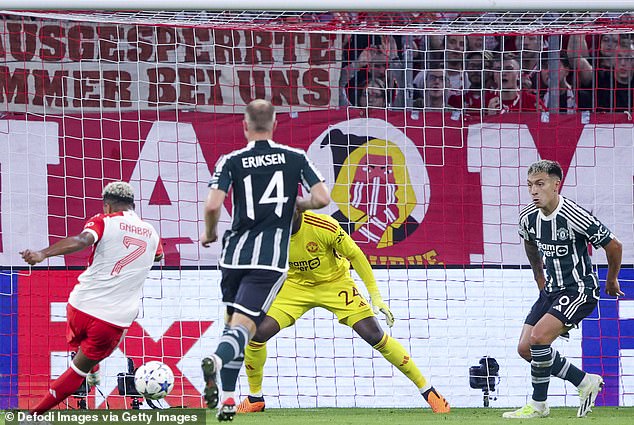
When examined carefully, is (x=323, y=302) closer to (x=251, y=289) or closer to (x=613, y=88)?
(x=251, y=289)

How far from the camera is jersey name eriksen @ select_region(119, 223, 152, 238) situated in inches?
318

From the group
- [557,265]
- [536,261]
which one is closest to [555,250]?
[557,265]

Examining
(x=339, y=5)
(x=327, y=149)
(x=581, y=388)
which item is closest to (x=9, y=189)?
(x=327, y=149)

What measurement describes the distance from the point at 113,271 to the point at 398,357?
257cm

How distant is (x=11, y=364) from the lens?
1047cm

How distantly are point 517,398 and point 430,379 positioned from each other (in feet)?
2.68

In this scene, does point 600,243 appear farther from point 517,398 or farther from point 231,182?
point 231,182

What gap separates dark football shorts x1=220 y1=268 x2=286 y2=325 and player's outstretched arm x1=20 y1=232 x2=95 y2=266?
3.81 ft

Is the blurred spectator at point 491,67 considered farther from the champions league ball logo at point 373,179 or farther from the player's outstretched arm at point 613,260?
the player's outstretched arm at point 613,260

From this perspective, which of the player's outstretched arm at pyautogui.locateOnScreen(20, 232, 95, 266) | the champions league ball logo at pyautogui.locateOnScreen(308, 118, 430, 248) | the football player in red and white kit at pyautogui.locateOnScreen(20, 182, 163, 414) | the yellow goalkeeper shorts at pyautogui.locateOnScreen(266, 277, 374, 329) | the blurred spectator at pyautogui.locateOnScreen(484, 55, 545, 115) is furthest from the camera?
the blurred spectator at pyautogui.locateOnScreen(484, 55, 545, 115)

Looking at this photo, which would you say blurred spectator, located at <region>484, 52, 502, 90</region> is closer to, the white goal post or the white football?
the white goal post

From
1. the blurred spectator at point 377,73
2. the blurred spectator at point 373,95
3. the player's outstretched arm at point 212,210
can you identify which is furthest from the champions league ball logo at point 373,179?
the player's outstretched arm at point 212,210

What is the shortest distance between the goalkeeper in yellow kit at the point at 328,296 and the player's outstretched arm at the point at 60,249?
1.99m

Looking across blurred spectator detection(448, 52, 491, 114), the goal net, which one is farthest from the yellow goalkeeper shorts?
blurred spectator detection(448, 52, 491, 114)
